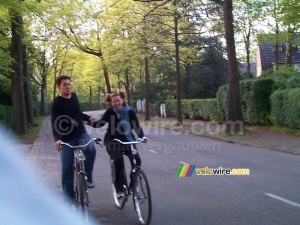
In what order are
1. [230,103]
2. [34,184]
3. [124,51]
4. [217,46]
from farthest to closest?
[217,46], [124,51], [230,103], [34,184]

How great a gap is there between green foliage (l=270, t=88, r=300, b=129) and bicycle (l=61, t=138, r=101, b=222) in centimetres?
1424

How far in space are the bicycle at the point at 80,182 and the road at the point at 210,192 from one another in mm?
447

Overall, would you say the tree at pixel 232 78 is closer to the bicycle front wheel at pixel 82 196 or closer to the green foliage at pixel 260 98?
the green foliage at pixel 260 98

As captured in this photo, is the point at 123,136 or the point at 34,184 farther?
the point at 34,184

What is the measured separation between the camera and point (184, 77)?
42.5m

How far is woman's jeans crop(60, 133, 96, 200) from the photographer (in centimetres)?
562

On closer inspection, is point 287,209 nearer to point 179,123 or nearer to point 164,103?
point 179,123

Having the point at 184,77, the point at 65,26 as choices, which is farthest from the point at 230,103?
the point at 184,77

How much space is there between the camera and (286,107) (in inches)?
741

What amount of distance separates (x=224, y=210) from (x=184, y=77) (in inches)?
1454

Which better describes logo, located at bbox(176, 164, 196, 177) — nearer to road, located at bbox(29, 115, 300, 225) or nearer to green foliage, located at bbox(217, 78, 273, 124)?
road, located at bbox(29, 115, 300, 225)

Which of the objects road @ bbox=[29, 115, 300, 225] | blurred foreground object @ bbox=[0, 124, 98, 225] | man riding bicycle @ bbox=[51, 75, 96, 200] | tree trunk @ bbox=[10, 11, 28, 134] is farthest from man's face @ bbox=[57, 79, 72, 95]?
tree trunk @ bbox=[10, 11, 28, 134]

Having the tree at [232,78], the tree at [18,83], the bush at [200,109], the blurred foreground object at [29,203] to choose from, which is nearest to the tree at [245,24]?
the tree at [232,78]

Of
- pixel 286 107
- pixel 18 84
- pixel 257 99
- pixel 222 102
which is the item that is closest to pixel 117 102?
pixel 286 107
